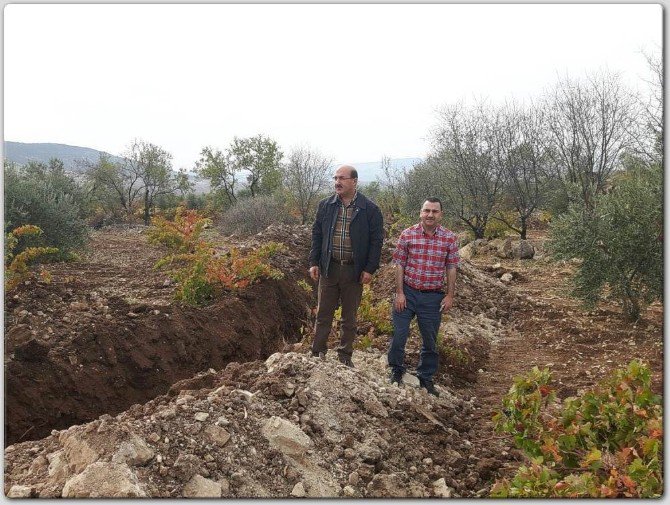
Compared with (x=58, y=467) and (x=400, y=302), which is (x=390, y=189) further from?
(x=58, y=467)

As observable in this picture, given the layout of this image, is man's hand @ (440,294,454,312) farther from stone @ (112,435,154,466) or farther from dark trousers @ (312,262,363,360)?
stone @ (112,435,154,466)

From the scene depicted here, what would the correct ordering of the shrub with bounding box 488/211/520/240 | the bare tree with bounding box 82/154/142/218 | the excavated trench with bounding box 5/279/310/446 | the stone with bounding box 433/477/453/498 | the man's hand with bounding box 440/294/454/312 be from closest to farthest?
the stone with bounding box 433/477/453/498
the man's hand with bounding box 440/294/454/312
the excavated trench with bounding box 5/279/310/446
the shrub with bounding box 488/211/520/240
the bare tree with bounding box 82/154/142/218

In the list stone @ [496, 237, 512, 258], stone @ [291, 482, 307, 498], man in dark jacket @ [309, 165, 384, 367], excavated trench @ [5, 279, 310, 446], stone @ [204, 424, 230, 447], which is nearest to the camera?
stone @ [291, 482, 307, 498]

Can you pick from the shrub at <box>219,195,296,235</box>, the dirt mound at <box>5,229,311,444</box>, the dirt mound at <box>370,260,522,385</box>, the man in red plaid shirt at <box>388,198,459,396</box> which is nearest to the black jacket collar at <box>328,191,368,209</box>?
the man in red plaid shirt at <box>388,198,459,396</box>

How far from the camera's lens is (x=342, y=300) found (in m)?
4.83

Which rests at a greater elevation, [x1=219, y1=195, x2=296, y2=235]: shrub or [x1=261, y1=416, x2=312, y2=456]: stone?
[x1=219, y1=195, x2=296, y2=235]: shrub

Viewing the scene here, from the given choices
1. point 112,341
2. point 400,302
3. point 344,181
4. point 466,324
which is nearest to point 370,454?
point 400,302

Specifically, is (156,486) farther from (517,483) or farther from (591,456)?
(591,456)

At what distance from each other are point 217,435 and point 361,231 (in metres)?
2.08

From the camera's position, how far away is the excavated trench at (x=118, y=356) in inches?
207

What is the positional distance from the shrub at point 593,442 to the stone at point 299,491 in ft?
3.41

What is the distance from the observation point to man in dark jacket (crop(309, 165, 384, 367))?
4.54 metres


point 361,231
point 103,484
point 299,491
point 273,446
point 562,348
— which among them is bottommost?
point 562,348

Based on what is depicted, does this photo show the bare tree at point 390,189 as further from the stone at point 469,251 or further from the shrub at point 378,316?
the shrub at point 378,316
